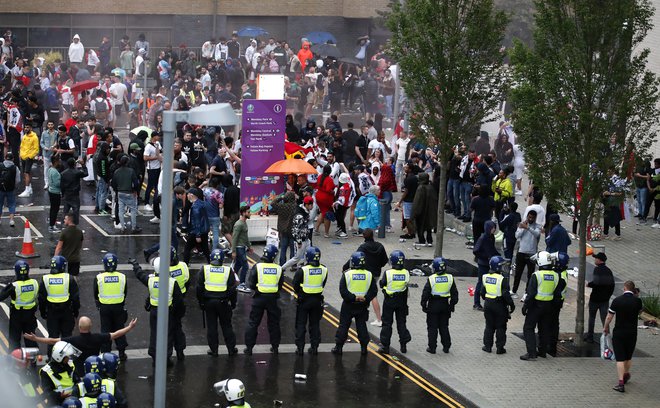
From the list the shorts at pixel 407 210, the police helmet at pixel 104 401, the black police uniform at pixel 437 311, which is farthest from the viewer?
the shorts at pixel 407 210

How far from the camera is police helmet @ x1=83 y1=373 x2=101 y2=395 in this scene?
42.0 feet

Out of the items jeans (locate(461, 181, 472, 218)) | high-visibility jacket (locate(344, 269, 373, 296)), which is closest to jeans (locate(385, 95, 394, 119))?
jeans (locate(461, 181, 472, 218))

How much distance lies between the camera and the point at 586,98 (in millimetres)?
19625

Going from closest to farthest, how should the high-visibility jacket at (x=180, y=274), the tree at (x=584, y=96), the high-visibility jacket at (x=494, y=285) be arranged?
the high-visibility jacket at (x=180, y=274)
the high-visibility jacket at (x=494, y=285)
the tree at (x=584, y=96)

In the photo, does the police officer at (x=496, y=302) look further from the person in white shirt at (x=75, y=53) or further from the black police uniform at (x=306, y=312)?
the person in white shirt at (x=75, y=53)

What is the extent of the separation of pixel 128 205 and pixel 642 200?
1242 cm

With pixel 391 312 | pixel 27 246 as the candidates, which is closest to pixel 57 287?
pixel 391 312

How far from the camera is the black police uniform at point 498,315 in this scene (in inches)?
758

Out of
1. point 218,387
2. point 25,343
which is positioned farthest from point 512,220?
point 218,387

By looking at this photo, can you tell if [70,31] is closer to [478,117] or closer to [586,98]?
[478,117]

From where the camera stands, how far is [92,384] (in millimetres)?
12805

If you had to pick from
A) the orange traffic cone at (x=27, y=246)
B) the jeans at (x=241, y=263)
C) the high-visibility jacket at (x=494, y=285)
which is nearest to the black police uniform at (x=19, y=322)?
the jeans at (x=241, y=263)

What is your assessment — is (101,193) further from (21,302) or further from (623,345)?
(623,345)

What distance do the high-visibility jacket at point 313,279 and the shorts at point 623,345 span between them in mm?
4463
